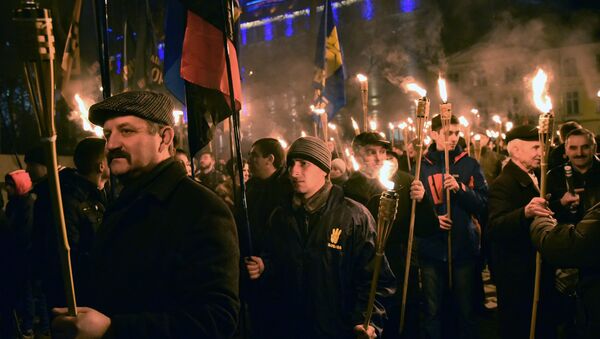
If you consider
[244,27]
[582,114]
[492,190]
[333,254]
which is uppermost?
[244,27]

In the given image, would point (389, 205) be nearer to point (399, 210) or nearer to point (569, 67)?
point (399, 210)

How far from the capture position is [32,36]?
164 centimetres

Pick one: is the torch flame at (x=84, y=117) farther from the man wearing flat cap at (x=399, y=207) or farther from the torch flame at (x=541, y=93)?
the torch flame at (x=541, y=93)

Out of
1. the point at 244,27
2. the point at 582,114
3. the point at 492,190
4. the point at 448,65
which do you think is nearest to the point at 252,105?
Answer: the point at 244,27

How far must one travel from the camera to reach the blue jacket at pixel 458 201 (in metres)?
5.59

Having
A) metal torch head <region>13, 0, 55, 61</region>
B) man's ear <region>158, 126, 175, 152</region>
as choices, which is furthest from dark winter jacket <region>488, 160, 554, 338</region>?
metal torch head <region>13, 0, 55, 61</region>

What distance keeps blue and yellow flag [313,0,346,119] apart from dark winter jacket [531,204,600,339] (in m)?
5.16

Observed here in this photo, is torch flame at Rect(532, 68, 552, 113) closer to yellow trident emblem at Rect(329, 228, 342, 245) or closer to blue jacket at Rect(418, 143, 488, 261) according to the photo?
blue jacket at Rect(418, 143, 488, 261)

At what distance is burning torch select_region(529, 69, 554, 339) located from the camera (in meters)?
3.76

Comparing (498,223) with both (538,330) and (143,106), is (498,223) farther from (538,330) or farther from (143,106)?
(143,106)

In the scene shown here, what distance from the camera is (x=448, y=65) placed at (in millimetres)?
64250

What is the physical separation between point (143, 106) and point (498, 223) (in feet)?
11.6

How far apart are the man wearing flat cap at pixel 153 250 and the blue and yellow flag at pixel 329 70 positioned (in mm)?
5969

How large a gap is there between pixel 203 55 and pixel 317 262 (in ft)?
5.98
